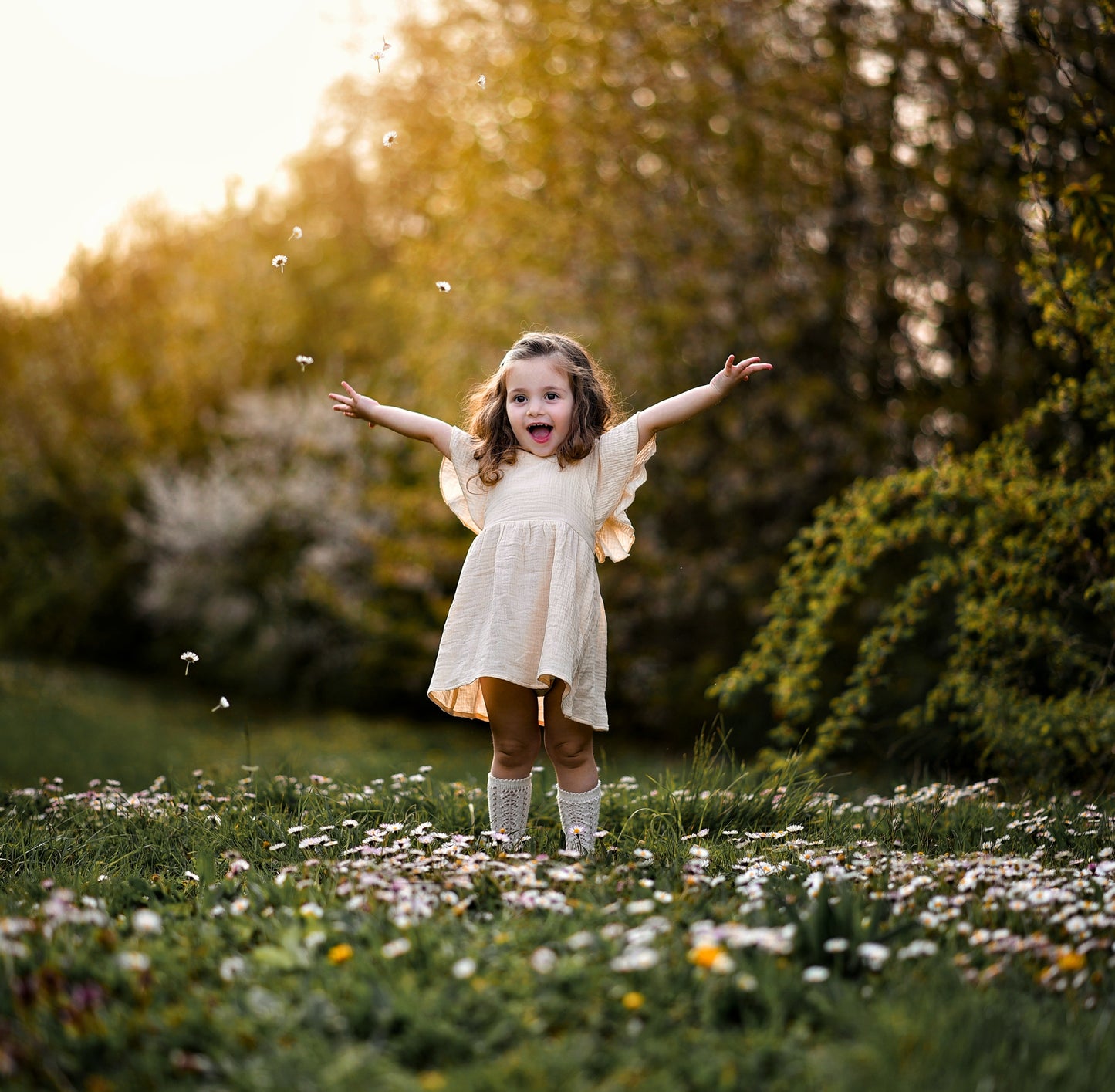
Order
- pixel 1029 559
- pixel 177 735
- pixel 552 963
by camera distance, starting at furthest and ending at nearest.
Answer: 1. pixel 177 735
2. pixel 1029 559
3. pixel 552 963

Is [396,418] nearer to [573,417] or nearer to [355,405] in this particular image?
[355,405]

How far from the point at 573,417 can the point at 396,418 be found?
64 centimetres

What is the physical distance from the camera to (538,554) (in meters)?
3.81

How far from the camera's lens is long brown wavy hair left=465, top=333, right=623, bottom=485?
3986mm

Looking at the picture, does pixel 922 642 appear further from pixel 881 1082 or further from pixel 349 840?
pixel 881 1082

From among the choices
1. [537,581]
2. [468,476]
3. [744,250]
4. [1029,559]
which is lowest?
[537,581]

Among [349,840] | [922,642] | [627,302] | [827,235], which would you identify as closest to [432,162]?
[627,302]

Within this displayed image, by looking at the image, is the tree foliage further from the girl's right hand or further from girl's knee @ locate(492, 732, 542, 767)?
the girl's right hand

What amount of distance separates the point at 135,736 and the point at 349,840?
883 centimetres

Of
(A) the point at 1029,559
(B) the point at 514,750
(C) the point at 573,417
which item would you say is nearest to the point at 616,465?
(C) the point at 573,417

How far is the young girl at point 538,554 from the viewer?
3.76 meters

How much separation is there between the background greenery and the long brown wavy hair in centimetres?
192

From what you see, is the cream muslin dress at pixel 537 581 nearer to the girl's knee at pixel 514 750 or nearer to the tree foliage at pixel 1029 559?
the girl's knee at pixel 514 750

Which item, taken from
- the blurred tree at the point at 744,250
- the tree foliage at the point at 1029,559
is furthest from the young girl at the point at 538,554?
the blurred tree at the point at 744,250
